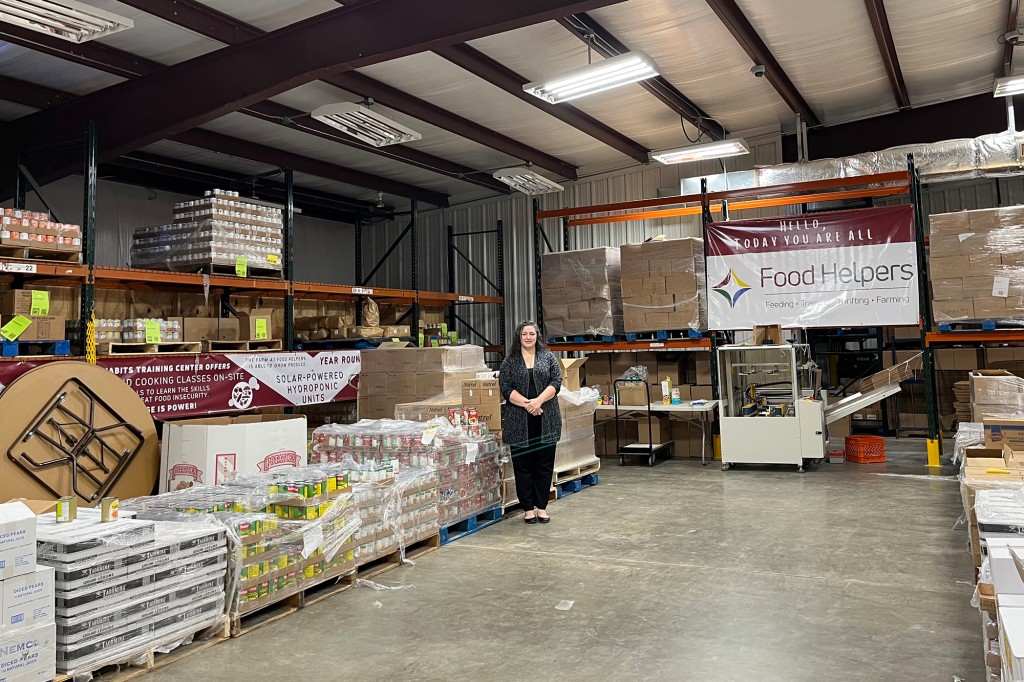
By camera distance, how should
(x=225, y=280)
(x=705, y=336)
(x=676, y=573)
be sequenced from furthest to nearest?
1. (x=705, y=336)
2. (x=225, y=280)
3. (x=676, y=573)

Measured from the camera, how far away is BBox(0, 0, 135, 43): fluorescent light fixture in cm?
556

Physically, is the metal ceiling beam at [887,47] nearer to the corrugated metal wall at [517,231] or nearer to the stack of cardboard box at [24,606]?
the corrugated metal wall at [517,231]

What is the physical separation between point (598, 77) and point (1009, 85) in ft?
15.7

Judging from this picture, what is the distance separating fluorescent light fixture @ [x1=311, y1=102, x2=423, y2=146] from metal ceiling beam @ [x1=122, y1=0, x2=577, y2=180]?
1.24ft

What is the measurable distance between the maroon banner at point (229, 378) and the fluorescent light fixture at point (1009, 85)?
8.44 meters

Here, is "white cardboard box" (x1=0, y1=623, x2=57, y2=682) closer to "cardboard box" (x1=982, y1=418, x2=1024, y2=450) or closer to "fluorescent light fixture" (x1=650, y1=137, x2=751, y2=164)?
"cardboard box" (x1=982, y1=418, x2=1024, y2=450)

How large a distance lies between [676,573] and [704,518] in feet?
5.82

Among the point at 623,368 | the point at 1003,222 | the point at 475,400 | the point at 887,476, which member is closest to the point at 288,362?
the point at 475,400

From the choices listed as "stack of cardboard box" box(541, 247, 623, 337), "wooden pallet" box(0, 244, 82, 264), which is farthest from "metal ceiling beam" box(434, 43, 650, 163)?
"wooden pallet" box(0, 244, 82, 264)

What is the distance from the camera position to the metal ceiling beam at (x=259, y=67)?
624cm

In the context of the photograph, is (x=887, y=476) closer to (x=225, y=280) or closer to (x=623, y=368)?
(x=623, y=368)

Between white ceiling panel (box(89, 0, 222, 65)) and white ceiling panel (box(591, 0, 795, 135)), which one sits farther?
white ceiling panel (box(591, 0, 795, 135))

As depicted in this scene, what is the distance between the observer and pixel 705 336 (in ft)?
35.1

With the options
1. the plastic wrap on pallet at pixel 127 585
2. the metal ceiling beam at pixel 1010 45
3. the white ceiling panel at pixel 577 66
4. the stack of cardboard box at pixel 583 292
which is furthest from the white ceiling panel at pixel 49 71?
the metal ceiling beam at pixel 1010 45
